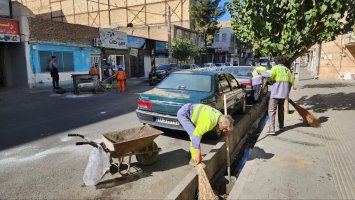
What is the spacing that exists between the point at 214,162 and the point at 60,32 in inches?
672

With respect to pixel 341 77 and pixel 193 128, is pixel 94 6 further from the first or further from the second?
pixel 193 128

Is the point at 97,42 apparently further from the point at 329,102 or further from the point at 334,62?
the point at 334,62

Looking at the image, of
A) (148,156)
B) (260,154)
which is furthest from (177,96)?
(260,154)

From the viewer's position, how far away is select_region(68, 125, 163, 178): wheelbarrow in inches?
160

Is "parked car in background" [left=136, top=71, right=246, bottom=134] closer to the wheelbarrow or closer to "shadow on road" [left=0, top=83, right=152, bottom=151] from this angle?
the wheelbarrow

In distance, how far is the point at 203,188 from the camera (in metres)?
3.79

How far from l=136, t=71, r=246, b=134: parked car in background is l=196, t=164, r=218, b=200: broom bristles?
2.14 meters

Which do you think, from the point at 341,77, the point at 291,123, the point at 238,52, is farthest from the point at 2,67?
the point at 238,52

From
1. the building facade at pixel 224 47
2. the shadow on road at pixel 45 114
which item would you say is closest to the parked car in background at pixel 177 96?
the shadow on road at pixel 45 114

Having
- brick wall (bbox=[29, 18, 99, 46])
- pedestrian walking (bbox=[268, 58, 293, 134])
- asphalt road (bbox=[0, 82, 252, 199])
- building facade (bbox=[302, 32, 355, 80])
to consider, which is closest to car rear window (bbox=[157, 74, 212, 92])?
asphalt road (bbox=[0, 82, 252, 199])

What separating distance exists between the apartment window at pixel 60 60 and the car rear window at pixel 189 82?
13.4m

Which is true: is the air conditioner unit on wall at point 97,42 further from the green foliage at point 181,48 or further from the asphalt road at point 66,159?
the asphalt road at point 66,159

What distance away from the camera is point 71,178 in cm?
440

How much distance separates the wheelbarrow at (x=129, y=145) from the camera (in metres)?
4.05
